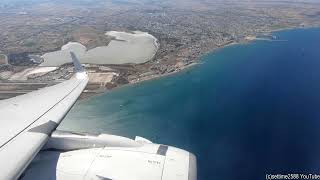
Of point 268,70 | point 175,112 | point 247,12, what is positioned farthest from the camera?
point 247,12

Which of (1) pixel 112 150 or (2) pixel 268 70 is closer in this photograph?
(1) pixel 112 150

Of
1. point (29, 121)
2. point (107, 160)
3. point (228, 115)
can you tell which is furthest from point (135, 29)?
point (107, 160)

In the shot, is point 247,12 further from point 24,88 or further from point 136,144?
point 136,144

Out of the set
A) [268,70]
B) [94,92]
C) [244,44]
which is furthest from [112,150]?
[244,44]

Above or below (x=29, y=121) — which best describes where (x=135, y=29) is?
below

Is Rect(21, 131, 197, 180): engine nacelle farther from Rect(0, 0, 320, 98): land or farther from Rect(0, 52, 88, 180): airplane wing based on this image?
Rect(0, 0, 320, 98): land

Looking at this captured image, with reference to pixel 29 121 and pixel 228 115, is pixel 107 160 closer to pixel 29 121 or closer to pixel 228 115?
pixel 29 121
